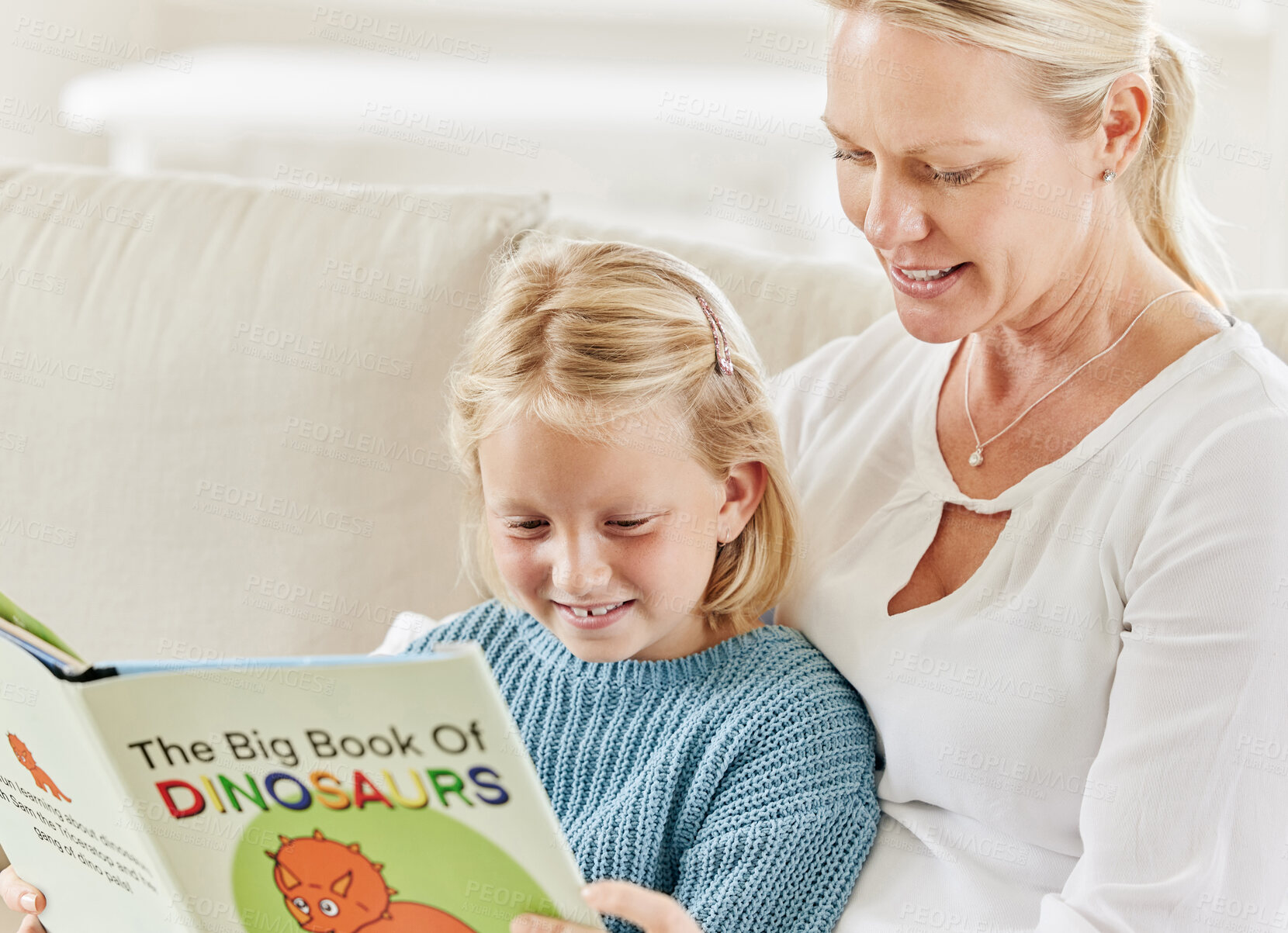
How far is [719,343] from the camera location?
113 cm

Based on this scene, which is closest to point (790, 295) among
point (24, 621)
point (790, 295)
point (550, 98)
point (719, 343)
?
point (790, 295)

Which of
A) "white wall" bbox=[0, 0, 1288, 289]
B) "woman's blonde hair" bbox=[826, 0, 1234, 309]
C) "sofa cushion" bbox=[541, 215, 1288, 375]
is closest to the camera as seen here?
"woman's blonde hair" bbox=[826, 0, 1234, 309]

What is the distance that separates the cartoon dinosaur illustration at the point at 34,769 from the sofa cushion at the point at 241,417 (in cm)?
64

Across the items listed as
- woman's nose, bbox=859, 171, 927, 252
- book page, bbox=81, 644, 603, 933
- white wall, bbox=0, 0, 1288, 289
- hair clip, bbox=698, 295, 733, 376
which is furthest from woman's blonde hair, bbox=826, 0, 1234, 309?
white wall, bbox=0, 0, 1288, 289

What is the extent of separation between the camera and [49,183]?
5.59 feet

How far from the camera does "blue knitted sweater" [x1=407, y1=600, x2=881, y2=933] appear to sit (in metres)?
1.04

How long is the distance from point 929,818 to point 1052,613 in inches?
8.6

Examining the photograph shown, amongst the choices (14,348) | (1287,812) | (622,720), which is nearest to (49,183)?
(14,348)

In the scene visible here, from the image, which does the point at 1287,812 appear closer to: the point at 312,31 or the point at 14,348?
the point at 14,348

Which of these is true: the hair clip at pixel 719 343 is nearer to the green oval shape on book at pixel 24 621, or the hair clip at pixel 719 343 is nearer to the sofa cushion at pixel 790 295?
the sofa cushion at pixel 790 295

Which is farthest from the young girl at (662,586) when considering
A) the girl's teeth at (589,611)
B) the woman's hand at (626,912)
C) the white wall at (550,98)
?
the white wall at (550,98)

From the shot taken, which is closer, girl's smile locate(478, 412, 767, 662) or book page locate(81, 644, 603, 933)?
book page locate(81, 644, 603, 933)

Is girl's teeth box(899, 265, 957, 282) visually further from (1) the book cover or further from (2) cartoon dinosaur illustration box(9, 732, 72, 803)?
(2) cartoon dinosaur illustration box(9, 732, 72, 803)

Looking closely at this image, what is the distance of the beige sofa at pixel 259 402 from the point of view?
59.9 inches
